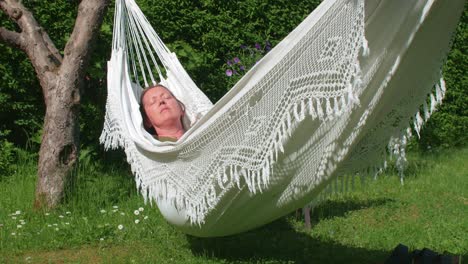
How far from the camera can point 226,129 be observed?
2.41 metres

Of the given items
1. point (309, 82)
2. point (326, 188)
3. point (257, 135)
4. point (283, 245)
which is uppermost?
point (309, 82)

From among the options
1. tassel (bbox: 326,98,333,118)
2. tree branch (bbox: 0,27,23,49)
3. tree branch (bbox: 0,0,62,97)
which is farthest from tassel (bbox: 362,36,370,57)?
tree branch (bbox: 0,27,23,49)

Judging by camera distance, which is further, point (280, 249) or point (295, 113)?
point (280, 249)

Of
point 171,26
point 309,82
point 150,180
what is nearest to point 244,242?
point 150,180

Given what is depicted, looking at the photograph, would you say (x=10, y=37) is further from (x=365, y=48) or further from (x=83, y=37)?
(x=365, y=48)

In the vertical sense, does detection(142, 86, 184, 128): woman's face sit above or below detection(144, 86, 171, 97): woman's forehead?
below

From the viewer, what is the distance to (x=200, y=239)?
351 cm

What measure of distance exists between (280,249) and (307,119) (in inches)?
51.5

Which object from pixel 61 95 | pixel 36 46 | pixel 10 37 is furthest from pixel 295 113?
pixel 10 37

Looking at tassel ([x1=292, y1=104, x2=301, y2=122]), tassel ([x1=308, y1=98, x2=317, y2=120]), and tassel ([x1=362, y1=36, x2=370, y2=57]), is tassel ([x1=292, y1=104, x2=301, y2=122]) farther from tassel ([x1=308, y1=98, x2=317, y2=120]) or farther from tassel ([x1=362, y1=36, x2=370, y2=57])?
tassel ([x1=362, y1=36, x2=370, y2=57])

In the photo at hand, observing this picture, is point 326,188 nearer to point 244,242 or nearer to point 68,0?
point 244,242

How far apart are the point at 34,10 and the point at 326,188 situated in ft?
9.27

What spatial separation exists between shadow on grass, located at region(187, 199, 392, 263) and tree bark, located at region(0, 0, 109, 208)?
2.73 ft

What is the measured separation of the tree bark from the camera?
377 centimetres
